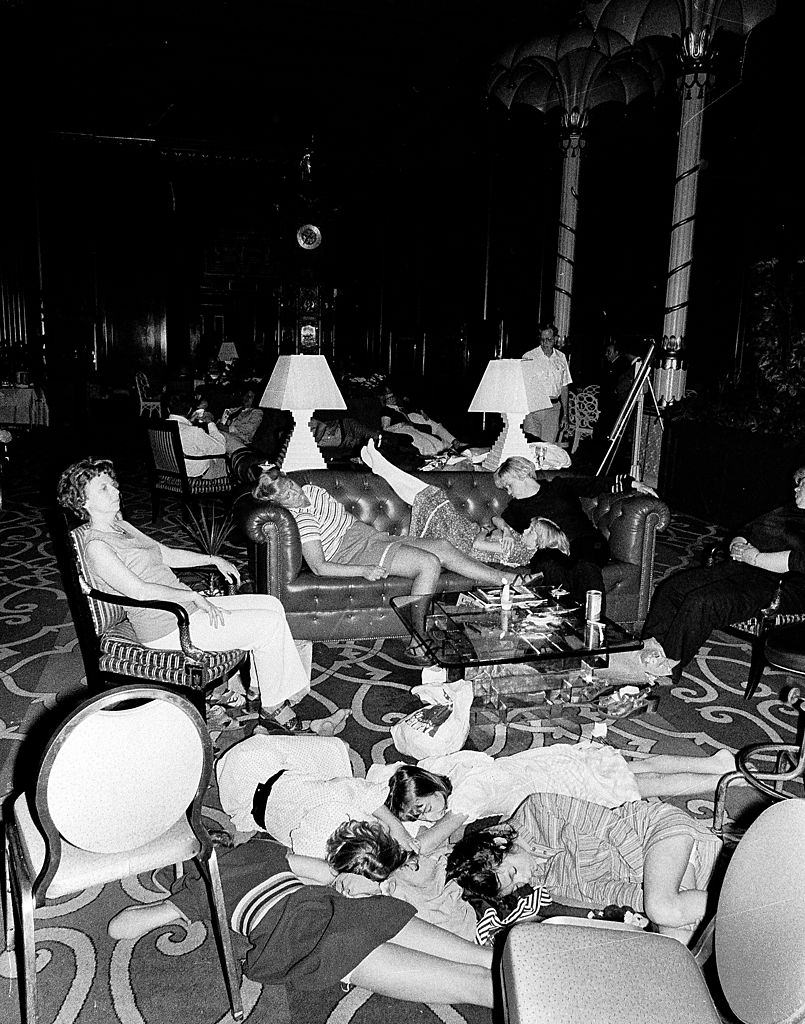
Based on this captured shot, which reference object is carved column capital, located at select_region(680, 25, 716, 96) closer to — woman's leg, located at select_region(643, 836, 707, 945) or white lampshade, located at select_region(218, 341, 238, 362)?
white lampshade, located at select_region(218, 341, 238, 362)

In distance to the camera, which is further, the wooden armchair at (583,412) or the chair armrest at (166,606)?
the wooden armchair at (583,412)

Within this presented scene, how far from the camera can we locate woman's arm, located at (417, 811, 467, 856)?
2.45 m

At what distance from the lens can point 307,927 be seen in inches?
74.7

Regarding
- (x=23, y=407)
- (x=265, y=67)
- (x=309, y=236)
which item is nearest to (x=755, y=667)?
(x=23, y=407)

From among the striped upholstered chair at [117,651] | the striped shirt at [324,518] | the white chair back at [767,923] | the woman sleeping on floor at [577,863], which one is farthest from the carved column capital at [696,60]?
the white chair back at [767,923]

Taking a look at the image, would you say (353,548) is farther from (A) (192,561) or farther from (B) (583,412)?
(B) (583,412)

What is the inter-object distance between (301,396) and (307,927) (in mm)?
3547

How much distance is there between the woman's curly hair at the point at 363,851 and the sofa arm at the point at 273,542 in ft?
6.59

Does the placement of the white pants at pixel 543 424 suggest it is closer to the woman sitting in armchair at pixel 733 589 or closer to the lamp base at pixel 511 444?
the lamp base at pixel 511 444

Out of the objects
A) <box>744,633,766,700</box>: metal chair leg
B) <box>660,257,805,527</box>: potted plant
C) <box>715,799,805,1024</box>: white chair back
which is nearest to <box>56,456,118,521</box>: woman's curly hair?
<box>715,799,805,1024</box>: white chair back

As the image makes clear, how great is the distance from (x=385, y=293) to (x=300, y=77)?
3.47m

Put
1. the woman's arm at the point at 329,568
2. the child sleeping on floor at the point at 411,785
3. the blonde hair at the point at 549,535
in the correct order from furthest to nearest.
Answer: the blonde hair at the point at 549,535, the woman's arm at the point at 329,568, the child sleeping on floor at the point at 411,785

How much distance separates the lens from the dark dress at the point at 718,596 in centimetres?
389

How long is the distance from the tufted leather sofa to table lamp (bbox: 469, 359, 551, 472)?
11.5 inches
